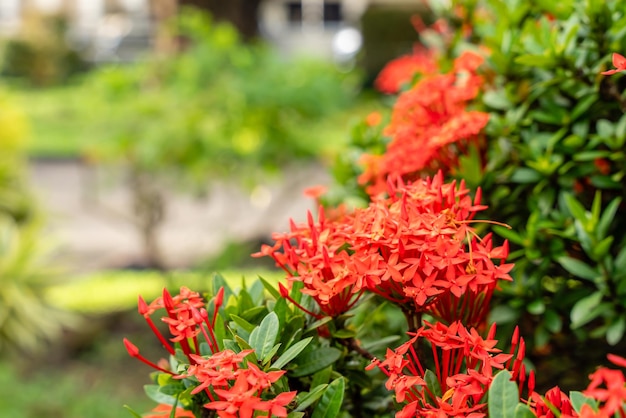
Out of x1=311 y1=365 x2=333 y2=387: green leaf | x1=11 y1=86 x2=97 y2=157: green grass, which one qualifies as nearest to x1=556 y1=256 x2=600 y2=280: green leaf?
x1=311 y1=365 x2=333 y2=387: green leaf

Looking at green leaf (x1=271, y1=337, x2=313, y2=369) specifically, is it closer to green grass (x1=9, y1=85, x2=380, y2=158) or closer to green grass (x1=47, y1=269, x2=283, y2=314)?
green grass (x1=47, y1=269, x2=283, y2=314)

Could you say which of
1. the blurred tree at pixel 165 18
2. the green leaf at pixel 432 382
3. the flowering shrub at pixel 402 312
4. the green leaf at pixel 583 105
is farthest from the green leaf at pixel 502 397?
the blurred tree at pixel 165 18

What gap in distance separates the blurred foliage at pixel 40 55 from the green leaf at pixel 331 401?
55.6ft

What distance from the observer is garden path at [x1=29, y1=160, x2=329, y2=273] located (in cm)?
602

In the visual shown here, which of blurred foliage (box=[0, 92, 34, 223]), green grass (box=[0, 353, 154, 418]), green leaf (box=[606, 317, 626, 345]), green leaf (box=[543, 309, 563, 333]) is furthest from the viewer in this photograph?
blurred foliage (box=[0, 92, 34, 223])

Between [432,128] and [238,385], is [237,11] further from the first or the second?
[238,385]

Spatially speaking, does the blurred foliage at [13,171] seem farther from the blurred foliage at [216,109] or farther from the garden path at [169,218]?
the blurred foliage at [216,109]

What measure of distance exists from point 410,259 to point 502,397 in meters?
0.20

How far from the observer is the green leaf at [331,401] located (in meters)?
0.90

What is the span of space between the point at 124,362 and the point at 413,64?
3.19 meters

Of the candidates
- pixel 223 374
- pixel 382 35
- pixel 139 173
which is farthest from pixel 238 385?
pixel 382 35

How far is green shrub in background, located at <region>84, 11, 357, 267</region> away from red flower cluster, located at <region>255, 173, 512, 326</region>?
11.5 feet

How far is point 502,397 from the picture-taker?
2.73ft

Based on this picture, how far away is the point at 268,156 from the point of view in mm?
5020
